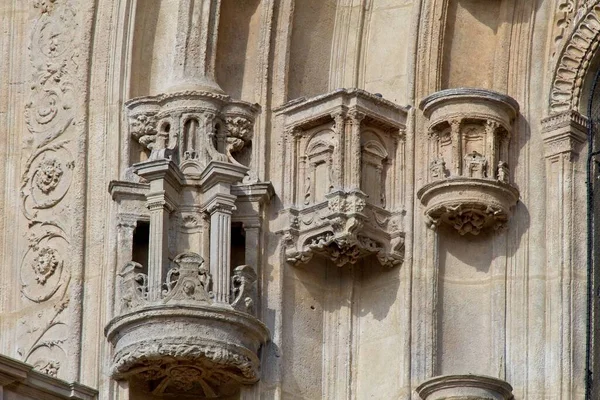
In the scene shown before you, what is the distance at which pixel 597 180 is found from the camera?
716 inches

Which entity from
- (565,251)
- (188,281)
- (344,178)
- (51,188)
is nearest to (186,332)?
(188,281)

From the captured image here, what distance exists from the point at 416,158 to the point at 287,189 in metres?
0.84

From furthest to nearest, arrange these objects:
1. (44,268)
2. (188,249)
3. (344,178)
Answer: (44,268), (344,178), (188,249)

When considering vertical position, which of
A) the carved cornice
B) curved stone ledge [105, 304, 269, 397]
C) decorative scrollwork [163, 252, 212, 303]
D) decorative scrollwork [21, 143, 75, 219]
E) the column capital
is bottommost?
curved stone ledge [105, 304, 269, 397]

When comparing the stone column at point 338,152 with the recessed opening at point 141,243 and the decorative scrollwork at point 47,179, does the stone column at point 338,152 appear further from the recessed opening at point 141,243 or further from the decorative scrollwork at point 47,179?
the decorative scrollwork at point 47,179

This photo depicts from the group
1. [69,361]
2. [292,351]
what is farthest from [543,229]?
[69,361]

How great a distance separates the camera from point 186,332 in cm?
1706

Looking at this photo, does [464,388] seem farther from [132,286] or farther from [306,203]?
[132,286]

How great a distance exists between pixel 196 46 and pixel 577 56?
243 centimetres

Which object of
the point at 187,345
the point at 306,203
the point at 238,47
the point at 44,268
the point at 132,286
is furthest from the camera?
the point at 238,47

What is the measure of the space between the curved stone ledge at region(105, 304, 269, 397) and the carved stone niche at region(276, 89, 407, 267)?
2.48ft

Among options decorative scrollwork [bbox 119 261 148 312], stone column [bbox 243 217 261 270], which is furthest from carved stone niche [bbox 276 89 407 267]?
decorative scrollwork [bbox 119 261 148 312]

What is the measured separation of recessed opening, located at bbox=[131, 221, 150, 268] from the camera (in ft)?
58.1

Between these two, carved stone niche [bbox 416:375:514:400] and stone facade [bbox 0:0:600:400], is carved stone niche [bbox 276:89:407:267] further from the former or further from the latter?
carved stone niche [bbox 416:375:514:400]
